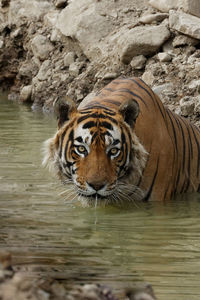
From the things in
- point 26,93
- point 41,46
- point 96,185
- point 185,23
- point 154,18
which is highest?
point 96,185

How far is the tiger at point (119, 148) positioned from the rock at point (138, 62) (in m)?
4.04

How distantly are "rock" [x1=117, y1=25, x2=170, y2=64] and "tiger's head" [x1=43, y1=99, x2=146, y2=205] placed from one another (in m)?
4.56

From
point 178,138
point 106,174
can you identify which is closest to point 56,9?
point 178,138

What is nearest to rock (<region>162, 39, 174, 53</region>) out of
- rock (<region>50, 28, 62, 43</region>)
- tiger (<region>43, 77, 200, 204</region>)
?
rock (<region>50, 28, 62, 43</region>)

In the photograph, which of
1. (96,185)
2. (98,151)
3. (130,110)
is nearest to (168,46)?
(130,110)

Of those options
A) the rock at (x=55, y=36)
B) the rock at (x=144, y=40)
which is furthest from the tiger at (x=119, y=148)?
the rock at (x=55, y=36)

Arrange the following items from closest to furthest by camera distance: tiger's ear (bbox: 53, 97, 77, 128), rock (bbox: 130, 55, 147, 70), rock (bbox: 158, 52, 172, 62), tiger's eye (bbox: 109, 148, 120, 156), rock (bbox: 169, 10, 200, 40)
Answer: tiger's eye (bbox: 109, 148, 120, 156), tiger's ear (bbox: 53, 97, 77, 128), rock (bbox: 169, 10, 200, 40), rock (bbox: 158, 52, 172, 62), rock (bbox: 130, 55, 147, 70)

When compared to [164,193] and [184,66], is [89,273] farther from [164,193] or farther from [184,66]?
[184,66]

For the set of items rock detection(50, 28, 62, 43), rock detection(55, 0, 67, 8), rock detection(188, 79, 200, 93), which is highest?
rock detection(188, 79, 200, 93)

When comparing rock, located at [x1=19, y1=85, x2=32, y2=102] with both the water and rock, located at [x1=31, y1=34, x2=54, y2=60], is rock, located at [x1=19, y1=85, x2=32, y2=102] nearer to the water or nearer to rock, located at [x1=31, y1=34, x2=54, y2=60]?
rock, located at [x1=31, y1=34, x2=54, y2=60]

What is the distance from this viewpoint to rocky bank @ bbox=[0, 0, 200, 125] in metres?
9.27

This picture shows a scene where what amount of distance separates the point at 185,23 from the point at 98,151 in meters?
4.84

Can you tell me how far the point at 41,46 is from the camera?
1260 cm

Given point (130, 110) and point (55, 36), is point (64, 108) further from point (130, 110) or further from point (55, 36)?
point (55, 36)
